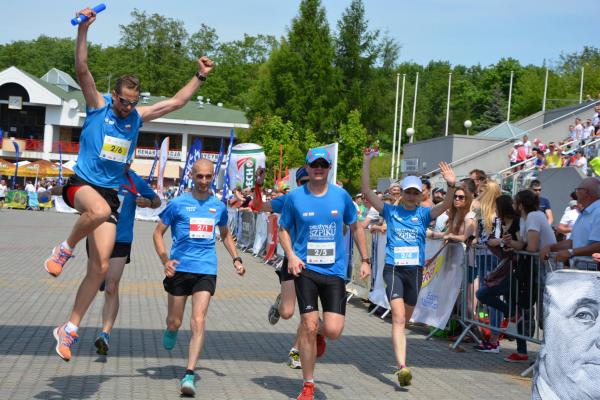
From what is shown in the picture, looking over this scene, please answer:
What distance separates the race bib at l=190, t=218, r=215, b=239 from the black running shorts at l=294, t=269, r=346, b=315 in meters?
0.97

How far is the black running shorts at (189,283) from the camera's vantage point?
302 inches

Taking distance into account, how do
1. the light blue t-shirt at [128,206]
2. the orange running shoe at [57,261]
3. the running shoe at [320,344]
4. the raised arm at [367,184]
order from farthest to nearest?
the raised arm at [367,184] < the light blue t-shirt at [128,206] < the running shoe at [320,344] < the orange running shoe at [57,261]

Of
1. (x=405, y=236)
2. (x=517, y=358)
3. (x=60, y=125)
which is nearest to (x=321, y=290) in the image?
(x=405, y=236)

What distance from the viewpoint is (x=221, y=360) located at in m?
8.94

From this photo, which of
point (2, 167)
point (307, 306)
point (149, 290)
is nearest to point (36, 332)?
point (307, 306)

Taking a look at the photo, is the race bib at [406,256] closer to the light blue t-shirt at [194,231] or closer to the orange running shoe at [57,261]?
the light blue t-shirt at [194,231]

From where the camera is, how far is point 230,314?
41.2ft

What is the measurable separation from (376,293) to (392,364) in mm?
4412

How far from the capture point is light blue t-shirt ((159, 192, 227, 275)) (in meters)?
7.72

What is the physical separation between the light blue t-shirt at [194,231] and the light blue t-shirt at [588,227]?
11.5 feet

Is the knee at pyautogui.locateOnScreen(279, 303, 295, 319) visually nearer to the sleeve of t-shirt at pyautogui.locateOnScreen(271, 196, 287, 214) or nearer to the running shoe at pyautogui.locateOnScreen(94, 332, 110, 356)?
the sleeve of t-shirt at pyautogui.locateOnScreen(271, 196, 287, 214)

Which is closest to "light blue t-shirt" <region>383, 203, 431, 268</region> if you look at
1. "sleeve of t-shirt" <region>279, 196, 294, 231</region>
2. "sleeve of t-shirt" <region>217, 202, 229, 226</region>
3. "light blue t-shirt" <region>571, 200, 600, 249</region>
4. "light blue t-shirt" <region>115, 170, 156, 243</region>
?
"light blue t-shirt" <region>571, 200, 600, 249</region>

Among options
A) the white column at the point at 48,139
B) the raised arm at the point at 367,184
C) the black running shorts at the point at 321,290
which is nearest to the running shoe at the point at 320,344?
the black running shorts at the point at 321,290

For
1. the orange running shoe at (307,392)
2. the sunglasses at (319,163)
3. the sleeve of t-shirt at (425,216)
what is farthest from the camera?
the sleeve of t-shirt at (425,216)
